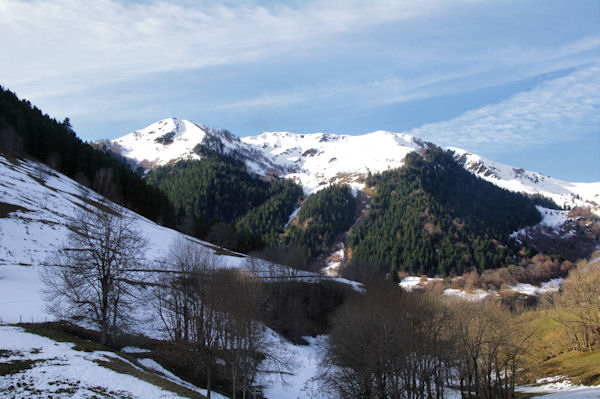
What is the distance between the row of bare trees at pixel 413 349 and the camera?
38125mm

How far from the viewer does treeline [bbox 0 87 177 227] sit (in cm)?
9706

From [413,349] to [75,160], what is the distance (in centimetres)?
10785

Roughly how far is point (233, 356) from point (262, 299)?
16.1 meters

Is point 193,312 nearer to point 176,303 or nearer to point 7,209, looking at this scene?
point 176,303

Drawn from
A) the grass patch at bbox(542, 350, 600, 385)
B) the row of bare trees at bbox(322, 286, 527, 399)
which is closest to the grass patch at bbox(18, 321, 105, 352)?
the row of bare trees at bbox(322, 286, 527, 399)

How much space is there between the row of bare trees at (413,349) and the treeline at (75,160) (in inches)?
3174

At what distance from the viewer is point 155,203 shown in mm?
115625

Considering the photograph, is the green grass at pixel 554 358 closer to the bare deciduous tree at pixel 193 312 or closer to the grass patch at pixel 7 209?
the bare deciduous tree at pixel 193 312

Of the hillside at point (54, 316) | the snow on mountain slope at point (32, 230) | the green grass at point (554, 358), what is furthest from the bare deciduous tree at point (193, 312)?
the green grass at point (554, 358)

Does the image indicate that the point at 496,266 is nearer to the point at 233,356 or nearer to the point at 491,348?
the point at 491,348

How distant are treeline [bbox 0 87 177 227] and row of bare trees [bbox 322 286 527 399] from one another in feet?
265

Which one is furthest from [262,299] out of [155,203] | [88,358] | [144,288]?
[155,203]

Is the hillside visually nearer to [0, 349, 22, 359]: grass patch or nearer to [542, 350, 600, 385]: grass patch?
[0, 349, 22, 359]: grass patch

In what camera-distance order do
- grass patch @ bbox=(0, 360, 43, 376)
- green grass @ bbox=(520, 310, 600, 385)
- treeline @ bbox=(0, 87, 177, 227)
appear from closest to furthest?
grass patch @ bbox=(0, 360, 43, 376), green grass @ bbox=(520, 310, 600, 385), treeline @ bbox=(0, 87, 177, 227)
